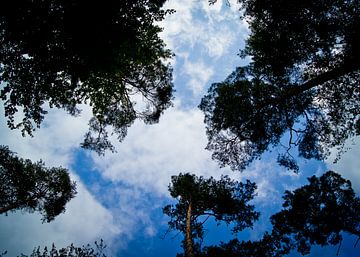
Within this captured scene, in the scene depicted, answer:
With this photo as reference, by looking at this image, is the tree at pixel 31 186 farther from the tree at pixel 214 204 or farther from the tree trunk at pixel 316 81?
the tree trunk at pixel 316 81

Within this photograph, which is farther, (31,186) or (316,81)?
(31,186)

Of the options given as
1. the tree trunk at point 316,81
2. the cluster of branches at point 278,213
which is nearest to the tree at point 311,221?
the cluster of branches at point 278,213

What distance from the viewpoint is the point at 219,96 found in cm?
1410

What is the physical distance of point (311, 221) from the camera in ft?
55.2

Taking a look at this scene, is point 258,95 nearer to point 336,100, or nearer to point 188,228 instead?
point 336,100

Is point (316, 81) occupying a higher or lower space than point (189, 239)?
higher

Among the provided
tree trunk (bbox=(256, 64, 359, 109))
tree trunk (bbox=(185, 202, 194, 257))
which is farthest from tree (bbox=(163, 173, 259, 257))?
tree trunk (bbox=(256, 64, 359, 109))

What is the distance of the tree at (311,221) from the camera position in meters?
16.2

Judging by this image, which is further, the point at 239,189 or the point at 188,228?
the point at 239,189

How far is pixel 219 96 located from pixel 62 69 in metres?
7.48

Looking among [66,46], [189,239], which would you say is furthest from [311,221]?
[66,46]

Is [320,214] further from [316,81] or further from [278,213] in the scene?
[316,81]

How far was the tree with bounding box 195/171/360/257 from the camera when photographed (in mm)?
16250

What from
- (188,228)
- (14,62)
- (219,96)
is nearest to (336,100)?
(219,96)
